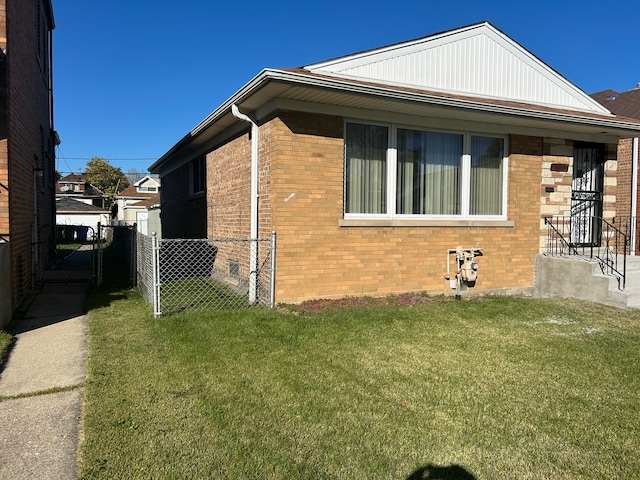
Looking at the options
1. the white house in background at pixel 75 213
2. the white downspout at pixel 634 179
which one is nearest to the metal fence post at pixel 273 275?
the white downspout at pixel 634 179

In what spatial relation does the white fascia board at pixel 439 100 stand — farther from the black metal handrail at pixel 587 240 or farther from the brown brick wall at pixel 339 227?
the black metal handrail at pixel 587 240

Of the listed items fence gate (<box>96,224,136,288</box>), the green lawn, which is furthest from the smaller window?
the green lawn

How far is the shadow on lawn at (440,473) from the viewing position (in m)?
2.54

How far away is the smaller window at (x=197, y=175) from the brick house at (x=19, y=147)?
3505mm

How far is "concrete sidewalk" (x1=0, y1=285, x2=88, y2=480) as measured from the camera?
266cm

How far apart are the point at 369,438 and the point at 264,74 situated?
454cm

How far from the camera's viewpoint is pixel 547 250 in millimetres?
8664

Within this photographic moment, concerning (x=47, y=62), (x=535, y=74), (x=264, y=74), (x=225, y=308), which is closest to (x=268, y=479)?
(x=225, y=308)

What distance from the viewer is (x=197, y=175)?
12031mm

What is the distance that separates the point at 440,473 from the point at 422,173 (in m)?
5.79

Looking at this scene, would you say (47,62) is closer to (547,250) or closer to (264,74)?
(264,74)

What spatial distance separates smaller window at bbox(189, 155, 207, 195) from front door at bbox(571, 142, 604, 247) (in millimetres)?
8215

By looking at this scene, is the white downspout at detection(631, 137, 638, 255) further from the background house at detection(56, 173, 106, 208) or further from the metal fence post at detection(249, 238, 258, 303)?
the background house at detection(56, 173, 106, 208)

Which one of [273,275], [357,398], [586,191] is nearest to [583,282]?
[586,191]
